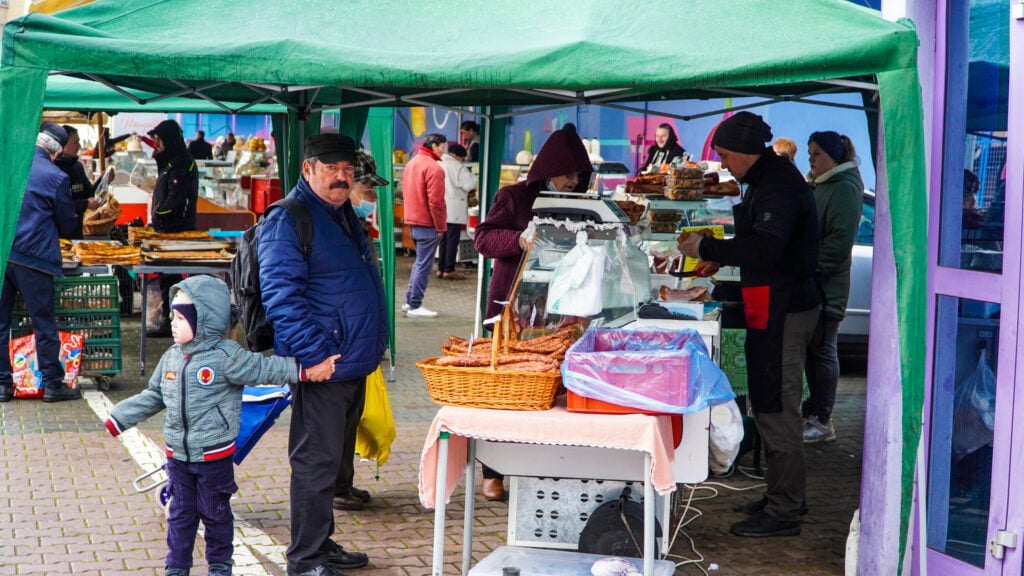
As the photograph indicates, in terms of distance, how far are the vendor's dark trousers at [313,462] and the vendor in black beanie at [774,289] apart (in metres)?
2.09

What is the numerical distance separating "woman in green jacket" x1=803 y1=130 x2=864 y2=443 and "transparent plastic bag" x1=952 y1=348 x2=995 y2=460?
9.17 feet

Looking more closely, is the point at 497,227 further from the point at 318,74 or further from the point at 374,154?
the point at 374,154

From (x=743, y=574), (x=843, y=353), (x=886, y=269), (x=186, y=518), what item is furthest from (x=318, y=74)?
(x=843, y=353)

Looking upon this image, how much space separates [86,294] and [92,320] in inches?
8.5

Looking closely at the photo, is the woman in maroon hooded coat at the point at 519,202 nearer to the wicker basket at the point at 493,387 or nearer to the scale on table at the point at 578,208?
the scale on table at the point at 578,208

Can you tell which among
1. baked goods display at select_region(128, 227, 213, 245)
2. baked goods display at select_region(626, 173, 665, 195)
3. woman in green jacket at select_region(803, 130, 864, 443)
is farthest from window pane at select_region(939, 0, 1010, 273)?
baked goods display at select_region(128, 227, 213, 245)

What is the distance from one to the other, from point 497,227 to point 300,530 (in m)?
2.14

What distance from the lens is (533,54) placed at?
13.6 feet

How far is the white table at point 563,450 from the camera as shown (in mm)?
4250

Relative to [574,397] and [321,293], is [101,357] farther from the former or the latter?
[574,397]

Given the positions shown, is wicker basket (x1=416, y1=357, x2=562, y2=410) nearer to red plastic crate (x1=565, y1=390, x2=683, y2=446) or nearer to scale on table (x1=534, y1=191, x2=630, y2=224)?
red plastic crate (x1=565, y1=390, x2=683, y2=446)

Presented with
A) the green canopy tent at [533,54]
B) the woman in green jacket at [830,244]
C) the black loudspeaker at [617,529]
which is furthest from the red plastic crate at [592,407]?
the woman in green jacket at [830,244]

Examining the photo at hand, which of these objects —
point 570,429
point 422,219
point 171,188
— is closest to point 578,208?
point 570,429

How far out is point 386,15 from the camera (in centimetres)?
464
